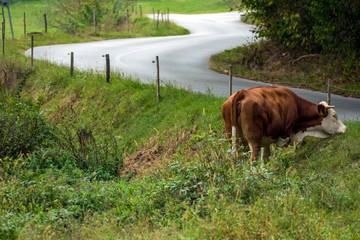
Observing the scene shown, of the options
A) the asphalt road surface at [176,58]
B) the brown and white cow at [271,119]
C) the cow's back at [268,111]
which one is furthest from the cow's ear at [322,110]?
the asphalt road surface at [176,58]

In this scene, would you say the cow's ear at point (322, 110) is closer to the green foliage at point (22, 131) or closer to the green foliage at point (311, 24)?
the green foliage at point (22, 131)

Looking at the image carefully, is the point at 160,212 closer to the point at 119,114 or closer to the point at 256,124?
the point at 256,124

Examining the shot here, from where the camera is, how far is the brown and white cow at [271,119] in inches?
626

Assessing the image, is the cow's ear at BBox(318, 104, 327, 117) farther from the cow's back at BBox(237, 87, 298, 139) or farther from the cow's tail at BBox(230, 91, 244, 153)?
the cow's tail at BBox(230, 91, 244, 153)

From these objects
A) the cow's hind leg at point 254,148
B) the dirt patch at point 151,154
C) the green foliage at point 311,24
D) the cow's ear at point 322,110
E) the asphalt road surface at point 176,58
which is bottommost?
the dirt patch at point 151,154

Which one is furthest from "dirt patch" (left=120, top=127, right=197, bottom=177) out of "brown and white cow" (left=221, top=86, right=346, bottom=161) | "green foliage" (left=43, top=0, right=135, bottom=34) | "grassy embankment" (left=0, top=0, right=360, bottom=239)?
"green foliage" (left=43, top=0, right=135, bottom=34)

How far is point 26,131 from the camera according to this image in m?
19.8

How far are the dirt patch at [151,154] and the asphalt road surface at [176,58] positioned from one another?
2978mm

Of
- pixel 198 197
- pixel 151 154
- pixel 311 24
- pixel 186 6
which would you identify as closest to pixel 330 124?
pixel 198 197

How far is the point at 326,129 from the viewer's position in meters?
16.7

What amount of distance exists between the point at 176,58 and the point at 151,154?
45.9ft

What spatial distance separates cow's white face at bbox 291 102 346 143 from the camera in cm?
1669

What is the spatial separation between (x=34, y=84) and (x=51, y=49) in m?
8.80

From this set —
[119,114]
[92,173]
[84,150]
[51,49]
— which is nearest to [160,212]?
[92,173]
